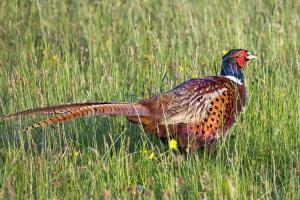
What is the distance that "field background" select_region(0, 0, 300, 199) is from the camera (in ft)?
14.0

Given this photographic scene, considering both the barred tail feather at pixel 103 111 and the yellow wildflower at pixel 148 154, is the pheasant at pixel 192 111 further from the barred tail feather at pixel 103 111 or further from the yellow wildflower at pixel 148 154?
the yellow wildflower at pixel 148 154

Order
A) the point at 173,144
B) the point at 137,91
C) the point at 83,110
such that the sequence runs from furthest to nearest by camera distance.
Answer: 1. the point at 137,91
2. the point at 173,144
3. the point at 83,110

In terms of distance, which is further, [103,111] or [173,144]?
[173,144]

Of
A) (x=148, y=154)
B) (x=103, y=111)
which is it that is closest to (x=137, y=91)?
(x=148, y=154)

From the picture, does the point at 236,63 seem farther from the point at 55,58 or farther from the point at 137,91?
the point at 55,58

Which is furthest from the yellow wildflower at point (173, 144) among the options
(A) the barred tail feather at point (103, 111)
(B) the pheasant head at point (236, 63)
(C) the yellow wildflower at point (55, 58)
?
(C) the yellow wildflower at point (55, 58)

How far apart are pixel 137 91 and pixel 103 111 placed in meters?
1.28

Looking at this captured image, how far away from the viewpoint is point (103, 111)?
15.1 ft

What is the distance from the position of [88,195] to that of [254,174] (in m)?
0.93

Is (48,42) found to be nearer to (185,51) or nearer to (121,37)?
(121,37)

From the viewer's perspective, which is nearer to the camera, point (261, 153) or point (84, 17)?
point (261, 153)

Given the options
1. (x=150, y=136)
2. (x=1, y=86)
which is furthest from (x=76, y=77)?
(x=150, y=136)

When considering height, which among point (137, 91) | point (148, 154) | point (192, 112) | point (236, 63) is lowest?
point (148, 154)

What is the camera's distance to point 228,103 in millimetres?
5137
